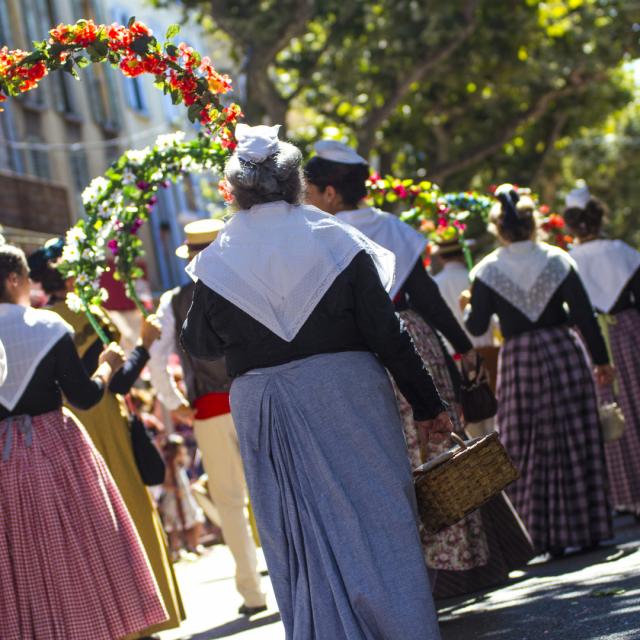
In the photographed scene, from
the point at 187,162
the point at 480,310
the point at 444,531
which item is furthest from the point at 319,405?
the point at 187,162

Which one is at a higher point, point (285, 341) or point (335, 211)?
point (335, 211)

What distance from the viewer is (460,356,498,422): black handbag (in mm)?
8523

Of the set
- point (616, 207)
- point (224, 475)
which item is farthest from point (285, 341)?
point (616, 207)

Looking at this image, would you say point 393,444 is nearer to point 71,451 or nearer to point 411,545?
point 411,545

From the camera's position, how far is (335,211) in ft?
26.9

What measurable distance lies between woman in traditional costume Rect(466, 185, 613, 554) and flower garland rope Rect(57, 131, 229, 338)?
169 centimetres

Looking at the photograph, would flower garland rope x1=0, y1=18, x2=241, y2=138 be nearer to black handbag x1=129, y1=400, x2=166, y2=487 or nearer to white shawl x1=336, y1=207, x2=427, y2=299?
white shawl x1=336, y1=207, x2=427, y2=299

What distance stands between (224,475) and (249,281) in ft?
14.1

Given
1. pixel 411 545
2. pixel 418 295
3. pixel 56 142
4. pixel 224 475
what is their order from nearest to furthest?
pixel 411 545 → pixel 418 295 → pixel 224 475 → pixel 56 142

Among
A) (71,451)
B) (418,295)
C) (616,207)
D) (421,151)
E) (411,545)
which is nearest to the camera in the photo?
(411,545)

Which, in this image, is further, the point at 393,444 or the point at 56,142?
the point at 56,142

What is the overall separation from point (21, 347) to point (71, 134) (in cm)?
2750

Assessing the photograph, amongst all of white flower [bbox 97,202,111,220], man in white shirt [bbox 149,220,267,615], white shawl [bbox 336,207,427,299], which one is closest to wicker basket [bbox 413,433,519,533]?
white shawl [bbox 336,207,427,299]

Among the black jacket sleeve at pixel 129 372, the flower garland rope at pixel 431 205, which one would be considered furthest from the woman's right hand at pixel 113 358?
the flower garland rope at pixel 431 205
